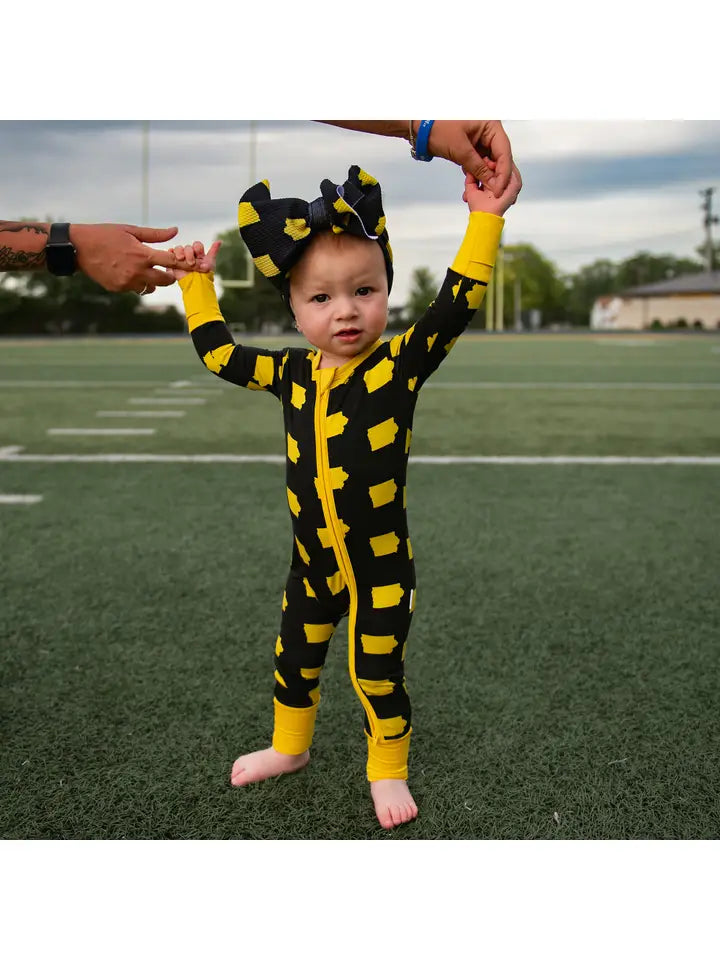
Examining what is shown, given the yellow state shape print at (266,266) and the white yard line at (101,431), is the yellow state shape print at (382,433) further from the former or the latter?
the white yard line at (101,431)

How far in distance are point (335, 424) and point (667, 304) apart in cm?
5247

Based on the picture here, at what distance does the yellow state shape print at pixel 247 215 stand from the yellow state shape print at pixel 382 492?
551mm

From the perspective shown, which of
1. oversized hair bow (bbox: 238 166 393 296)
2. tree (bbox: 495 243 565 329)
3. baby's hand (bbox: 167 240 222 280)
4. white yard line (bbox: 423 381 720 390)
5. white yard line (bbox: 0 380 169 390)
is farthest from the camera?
tree (bbox: 495 243 565 329)

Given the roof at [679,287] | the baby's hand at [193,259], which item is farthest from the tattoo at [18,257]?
the roof at [679,287]

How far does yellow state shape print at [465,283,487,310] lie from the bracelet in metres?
0.35

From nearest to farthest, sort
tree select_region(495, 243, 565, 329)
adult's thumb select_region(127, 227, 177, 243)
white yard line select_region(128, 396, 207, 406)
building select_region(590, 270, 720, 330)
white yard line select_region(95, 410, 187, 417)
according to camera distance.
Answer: adult's thumb select_region(127, 227, 177, 243) → white yard line select_region(95, 410, 187, 417) → white yard line select_region(128, 396, 207, 406) → tree select_region(495, 243, 565, 329) → building select_region(590, 270, 720, 330)

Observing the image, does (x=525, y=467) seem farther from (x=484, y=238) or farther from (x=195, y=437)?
(x=484, y=238)

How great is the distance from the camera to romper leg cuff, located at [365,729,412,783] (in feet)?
6.48

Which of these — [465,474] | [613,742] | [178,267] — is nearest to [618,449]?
[465,474]

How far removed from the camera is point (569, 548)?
3.86 meters

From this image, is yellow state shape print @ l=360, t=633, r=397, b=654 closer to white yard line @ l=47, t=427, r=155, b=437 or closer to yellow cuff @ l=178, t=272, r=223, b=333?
yellow cuff @ l=178, t=272, r=223, b=333

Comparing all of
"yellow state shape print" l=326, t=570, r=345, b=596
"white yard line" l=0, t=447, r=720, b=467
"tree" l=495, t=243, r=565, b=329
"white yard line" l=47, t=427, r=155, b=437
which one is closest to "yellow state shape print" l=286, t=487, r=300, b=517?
"yellow state shape print" l=326, t=570, r=345, b=596

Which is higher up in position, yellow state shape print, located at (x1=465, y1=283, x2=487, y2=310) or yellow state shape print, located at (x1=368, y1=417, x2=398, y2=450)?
yellow state shape print, located at (x1=465, y1=283, x2=487, y2=310)

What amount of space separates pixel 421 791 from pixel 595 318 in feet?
153
